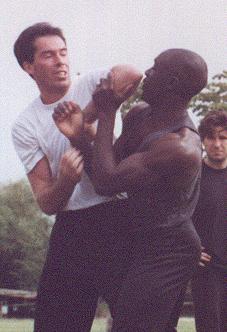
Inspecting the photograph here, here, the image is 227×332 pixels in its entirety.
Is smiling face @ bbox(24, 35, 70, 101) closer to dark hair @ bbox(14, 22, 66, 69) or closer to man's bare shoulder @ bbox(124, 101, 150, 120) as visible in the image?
dark hair @ bbox(14, 22, 66, 69)

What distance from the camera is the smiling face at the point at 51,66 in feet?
15.7

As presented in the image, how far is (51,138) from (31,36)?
61 centimetres

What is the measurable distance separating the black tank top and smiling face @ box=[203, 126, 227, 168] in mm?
2186

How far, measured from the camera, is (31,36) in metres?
4.92

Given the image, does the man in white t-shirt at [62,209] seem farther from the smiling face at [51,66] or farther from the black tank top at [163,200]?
the black tank top at [163,200]

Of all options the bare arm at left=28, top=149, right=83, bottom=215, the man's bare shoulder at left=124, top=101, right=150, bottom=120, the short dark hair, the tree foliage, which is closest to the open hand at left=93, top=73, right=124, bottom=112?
the man's bare shoulder at left=124, top=101, right=150, bottom=120

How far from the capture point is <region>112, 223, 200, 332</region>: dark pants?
394 cm

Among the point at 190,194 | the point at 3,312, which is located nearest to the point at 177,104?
the point at 190,194

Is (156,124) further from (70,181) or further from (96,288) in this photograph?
(96,288)

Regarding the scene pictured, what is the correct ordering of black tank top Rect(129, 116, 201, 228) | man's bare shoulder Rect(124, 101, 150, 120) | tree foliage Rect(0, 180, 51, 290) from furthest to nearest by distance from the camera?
1. tree foliage Rect(0, 180, 51, 290)
2. man's bare shoulder Rect(124, 101, 150, 120)
3. black tank top Rect(129, 116, 201, 228)

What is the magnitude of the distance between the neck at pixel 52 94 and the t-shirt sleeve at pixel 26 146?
0.19m

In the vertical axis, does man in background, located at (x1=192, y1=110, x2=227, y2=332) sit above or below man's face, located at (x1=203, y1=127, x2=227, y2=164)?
below

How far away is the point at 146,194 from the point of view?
4.01m

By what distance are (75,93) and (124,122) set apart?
48 centimetres
